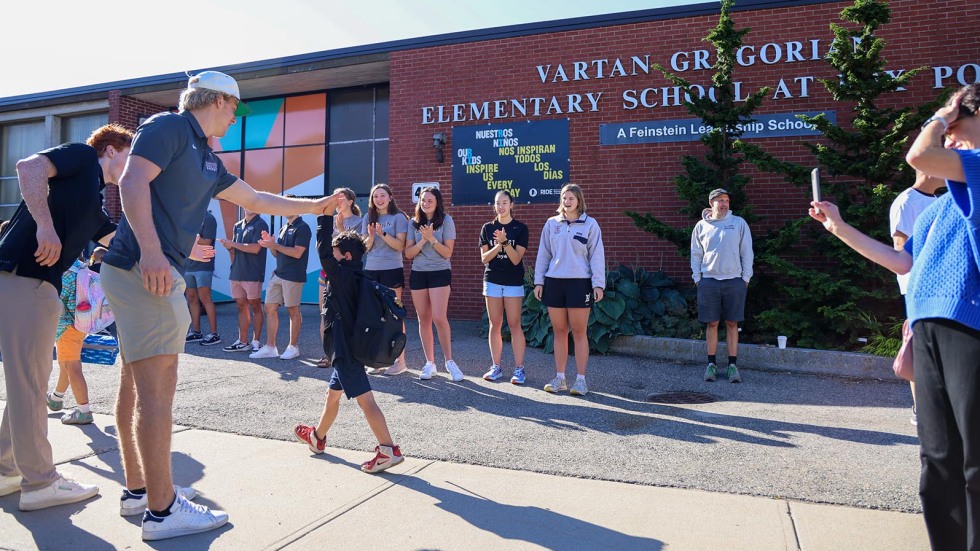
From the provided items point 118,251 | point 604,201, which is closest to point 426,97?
point 604,201

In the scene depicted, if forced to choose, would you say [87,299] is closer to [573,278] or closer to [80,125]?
[573,278]

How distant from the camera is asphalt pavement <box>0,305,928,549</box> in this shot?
3.07 meters

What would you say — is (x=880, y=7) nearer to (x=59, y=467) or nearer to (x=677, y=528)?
(x=677, y=528)

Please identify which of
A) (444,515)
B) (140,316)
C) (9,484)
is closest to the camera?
(140,316)

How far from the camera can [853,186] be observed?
8.26 m

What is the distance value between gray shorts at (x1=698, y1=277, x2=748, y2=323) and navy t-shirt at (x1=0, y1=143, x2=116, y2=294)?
5.67 m

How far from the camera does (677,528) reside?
311cm

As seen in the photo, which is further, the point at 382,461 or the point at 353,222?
the point at 353,222

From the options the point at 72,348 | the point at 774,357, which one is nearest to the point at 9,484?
the point at 72,348

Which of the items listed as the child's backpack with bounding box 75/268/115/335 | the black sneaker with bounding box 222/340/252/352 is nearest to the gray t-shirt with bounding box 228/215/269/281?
the black sneaker with bounding box 222/340/252/352

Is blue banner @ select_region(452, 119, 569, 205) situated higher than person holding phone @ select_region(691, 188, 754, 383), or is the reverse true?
blue banner @ select_region(452, 119, 569, 205)

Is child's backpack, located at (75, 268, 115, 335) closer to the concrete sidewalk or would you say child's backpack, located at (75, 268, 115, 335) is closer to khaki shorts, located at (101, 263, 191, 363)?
the concrete sidewalk

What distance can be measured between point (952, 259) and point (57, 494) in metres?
4.14

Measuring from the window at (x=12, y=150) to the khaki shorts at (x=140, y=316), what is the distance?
16940 millimetres
